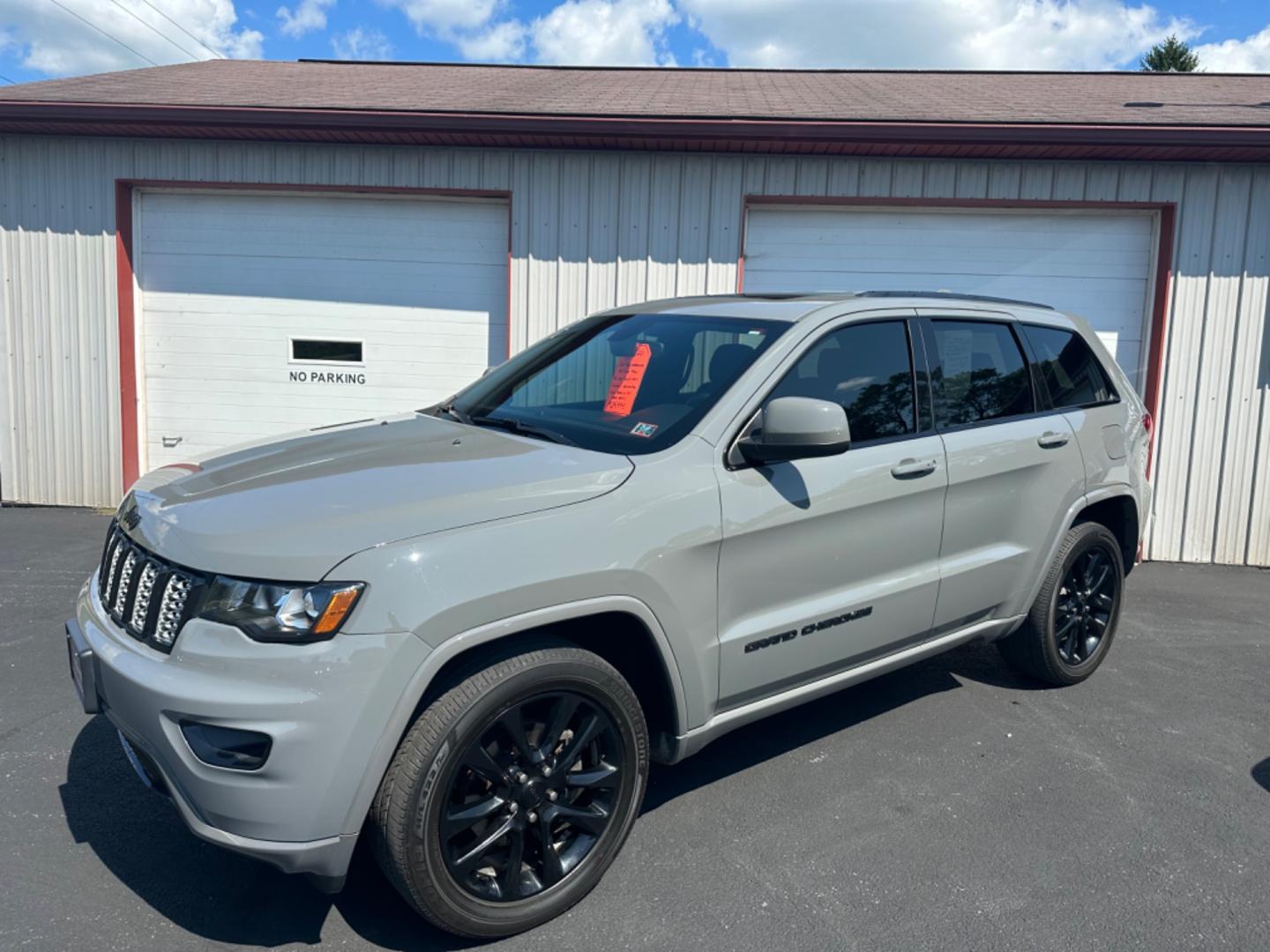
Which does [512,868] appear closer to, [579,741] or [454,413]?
[579,741]

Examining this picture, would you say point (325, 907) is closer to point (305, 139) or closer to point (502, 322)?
point (502, 322)

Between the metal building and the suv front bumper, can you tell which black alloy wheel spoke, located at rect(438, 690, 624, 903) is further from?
the metal building

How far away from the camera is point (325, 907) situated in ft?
A: 9.75

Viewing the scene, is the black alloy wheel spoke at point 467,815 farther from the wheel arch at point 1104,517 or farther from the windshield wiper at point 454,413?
the wheel arch at point 1104,517

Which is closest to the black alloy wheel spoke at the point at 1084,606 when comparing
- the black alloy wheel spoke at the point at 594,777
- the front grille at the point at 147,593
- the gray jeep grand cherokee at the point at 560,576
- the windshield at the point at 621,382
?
the gray jeep grand cherokee at the point at 560,576

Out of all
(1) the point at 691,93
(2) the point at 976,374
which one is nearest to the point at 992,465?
(2) the point at 976,374

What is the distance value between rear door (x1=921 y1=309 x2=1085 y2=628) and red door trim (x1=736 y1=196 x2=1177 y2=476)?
378 cm

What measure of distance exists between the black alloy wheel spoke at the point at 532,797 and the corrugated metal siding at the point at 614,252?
18.4ft

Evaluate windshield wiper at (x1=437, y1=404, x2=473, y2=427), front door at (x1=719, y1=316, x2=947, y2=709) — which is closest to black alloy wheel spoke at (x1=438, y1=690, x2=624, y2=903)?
front door at (x1=719, y1=316, x2=947, y2=709)

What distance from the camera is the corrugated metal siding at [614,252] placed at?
7.63 m

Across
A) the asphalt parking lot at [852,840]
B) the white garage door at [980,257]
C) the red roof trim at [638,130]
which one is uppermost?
the red roof trim at [638,130]

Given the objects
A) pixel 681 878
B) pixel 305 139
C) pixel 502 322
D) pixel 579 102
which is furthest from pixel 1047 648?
pixel 305 139

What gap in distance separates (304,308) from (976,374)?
6.25m

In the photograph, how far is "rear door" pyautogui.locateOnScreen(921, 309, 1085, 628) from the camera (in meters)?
3.96
